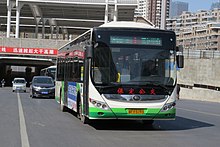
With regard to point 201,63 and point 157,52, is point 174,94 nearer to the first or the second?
point 157,52

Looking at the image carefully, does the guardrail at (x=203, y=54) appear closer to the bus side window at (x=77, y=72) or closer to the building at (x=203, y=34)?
the bus side window at (x=77, y=72)

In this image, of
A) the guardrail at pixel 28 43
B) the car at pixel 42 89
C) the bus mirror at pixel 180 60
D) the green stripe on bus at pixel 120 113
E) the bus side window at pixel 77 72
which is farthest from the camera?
the guardrail at pixel 28 43

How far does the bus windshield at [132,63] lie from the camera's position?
13.7m

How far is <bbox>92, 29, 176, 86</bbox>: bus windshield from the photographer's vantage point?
541 inches

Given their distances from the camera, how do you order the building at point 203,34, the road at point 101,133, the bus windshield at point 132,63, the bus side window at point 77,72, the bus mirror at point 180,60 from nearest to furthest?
the road at point 101,133 < the bus windshield at point 132,63 < the bus mirror at point 180,60 < the bus side window at point 77,72 < the building at point 203,34

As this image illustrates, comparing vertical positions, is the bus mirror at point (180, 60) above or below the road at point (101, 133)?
above

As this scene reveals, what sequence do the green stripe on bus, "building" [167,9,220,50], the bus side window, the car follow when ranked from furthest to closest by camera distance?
"building" [167,9,220,50]
the car
the bus side window
the green stripe on bus

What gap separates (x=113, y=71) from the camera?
13.7m

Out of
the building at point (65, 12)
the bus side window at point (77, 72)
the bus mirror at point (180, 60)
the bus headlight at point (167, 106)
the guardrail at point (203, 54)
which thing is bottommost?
the bus headlight at point (167, 106)

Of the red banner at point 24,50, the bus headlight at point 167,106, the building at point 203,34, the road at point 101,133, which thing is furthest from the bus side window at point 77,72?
the building at point 203,34

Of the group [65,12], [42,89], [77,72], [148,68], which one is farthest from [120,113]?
[65,12]

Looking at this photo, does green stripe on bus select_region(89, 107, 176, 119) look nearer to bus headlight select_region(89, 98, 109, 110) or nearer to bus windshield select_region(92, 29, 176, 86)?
bus headlight select_region(89, 98, 109, 110)

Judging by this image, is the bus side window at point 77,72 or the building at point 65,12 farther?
the building at point 65,12

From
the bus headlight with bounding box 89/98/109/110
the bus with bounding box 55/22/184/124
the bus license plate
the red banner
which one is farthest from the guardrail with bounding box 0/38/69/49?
the bus license plate
